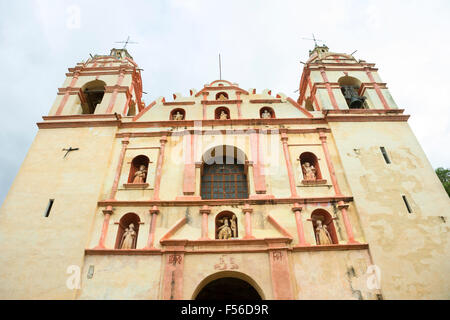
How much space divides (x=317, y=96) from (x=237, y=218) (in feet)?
27.7

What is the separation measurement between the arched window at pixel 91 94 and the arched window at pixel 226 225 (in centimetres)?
1058

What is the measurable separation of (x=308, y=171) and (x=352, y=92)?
695 centimetres

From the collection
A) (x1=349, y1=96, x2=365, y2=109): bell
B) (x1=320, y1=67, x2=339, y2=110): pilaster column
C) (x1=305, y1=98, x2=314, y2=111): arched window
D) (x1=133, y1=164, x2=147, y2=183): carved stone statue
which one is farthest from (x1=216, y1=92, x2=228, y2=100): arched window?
(x1=349, y1=96, x2=365, y2=109): bell

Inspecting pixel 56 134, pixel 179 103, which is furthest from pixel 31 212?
pixel 179 103

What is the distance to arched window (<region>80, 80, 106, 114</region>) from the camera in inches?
636

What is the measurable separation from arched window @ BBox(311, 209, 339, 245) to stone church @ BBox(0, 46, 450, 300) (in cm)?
5

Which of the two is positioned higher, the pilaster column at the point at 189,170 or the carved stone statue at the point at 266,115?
the carved stone statue at the point at 266,115

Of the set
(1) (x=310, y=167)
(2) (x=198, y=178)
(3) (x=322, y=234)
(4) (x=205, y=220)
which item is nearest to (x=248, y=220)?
(4) (x=205, y=220)

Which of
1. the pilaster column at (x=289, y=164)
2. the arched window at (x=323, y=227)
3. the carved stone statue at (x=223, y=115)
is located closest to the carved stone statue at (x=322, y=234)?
the arched window at (x=323, y=227)

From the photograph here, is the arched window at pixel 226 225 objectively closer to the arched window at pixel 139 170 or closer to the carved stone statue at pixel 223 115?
the arched window at pixel 139 170

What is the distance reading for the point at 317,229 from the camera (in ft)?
34.6

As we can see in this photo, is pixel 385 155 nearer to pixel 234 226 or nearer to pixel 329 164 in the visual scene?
pixel 329 164

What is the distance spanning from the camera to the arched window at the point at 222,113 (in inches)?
573

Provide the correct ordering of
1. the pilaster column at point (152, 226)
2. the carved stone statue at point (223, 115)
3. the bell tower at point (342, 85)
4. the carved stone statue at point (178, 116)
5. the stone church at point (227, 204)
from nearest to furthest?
the stone church at point (227, 204)
the pilaster column at point (152, 226)
the carved stone statue at point (223, 115)
the carved stone statue at point (178, 116)
the bell tower at point (342, 85)
